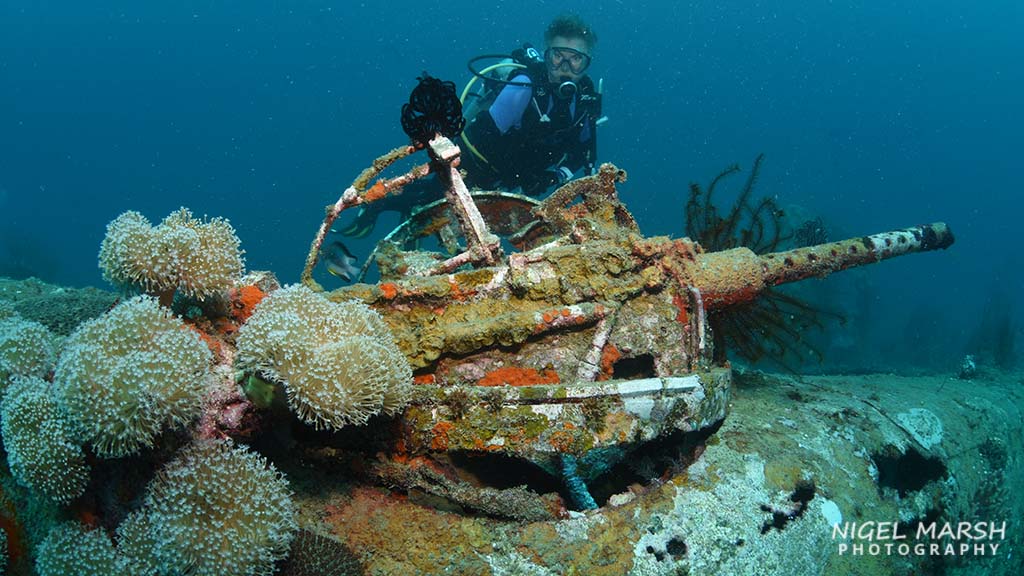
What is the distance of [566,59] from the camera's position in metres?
8.13

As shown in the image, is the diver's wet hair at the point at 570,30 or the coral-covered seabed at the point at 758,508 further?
the diver's wet hair at the point at 570,30

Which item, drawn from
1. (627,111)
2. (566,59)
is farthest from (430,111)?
(627,111)

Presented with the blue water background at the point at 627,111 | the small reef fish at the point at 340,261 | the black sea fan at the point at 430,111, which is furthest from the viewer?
the blue water background at the point at 627,111

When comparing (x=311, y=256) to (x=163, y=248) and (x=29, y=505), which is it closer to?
(x=163, y=248)

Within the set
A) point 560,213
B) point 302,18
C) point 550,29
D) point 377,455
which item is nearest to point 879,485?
point 560,213

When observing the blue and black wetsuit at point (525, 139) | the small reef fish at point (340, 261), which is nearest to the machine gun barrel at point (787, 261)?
the small reef fish at point (340, 261)

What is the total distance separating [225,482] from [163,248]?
1.22 metres

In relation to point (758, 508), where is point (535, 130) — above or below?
above

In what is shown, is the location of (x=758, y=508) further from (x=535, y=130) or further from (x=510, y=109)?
(x=510, y=109)

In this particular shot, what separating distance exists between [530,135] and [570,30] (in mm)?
2048

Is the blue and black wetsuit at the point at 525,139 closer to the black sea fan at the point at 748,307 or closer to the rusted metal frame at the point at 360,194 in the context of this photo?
the black sea fan at the point at 748,307

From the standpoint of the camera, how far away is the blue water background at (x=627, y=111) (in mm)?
83375

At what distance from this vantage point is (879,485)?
12.1ft

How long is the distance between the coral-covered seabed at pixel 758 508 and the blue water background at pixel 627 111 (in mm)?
63001
